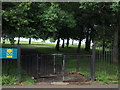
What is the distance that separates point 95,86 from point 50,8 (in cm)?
498

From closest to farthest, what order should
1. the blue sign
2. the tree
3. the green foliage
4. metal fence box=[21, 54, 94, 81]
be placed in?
1. the green foliage
2. the blue sign
3. metal fence box=[21, 54, 94, 81]
4. the tree

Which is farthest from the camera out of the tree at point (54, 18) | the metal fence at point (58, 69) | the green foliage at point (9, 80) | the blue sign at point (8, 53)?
the tree at point (54, 18)

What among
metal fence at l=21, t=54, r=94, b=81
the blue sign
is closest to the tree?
metal fence at l=21, t=54, r=94, b=81

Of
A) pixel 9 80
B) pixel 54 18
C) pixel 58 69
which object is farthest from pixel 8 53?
pixel 58 69

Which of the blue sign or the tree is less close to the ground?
the tree

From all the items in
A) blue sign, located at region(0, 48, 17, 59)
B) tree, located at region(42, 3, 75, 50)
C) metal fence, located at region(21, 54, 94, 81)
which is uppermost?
tree, located at region(42, 3, 75, 50)

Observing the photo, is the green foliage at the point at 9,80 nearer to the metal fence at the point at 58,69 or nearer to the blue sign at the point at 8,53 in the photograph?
the blue sign at the point at 8,53

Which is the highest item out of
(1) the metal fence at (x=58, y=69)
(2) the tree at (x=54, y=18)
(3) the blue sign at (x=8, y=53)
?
(2) the tree at (x=54, y=18)

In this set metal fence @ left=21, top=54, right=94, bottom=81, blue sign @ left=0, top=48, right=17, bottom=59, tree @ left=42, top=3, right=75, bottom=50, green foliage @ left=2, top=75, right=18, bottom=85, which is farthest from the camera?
tree @ left=42, top=3, right=75, bottom=50

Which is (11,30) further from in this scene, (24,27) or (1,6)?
(1,6)

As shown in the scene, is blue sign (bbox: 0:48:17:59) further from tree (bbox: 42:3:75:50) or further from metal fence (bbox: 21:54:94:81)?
tree (bbox: 42:3:75:50)

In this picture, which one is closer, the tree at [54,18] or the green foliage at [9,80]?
the green foliage at [9,80]

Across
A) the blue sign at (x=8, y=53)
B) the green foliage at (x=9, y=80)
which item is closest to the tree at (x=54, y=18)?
the blue sign at (x=8, y=53)

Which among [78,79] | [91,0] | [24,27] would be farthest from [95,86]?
[24,27]
